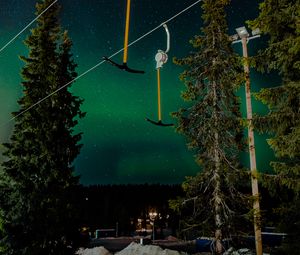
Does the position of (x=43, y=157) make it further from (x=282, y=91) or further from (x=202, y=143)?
(x=282, y=91)

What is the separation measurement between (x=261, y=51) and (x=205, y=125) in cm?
493

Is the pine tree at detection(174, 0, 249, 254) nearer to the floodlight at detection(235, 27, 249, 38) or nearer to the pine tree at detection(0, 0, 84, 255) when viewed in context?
the floodlight at detection(235, 27, 249, 38)

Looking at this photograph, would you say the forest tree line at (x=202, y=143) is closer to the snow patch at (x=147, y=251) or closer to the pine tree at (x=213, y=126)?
the pine tree at (x=213, y=126)

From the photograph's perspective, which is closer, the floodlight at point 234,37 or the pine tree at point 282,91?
the pine tree at point 282,91

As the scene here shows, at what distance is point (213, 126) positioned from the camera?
1519 cm

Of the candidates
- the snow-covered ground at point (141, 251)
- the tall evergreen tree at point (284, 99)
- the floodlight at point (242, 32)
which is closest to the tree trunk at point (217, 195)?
the tall evergreen tree at point (284, 99)

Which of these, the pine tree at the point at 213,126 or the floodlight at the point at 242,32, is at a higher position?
the floodlight at the point at 242,32

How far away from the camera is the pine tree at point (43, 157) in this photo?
17438mm

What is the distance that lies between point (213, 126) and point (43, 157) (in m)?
9.48

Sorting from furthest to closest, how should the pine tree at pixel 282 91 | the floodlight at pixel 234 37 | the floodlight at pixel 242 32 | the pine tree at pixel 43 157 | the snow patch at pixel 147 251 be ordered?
the snow patch at pixel 147 251 → the pine tree at pixel 43 157 → the floodlight at pixel 234 37 → the floodlight at pixel 242 32 → the pine tree at pixel 282 91

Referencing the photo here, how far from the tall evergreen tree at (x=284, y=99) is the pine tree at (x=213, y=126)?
10.2 ft

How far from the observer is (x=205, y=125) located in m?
15.3

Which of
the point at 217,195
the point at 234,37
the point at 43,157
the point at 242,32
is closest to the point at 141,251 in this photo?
the point at 43,157

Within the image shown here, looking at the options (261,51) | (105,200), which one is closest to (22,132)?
(261,51)
